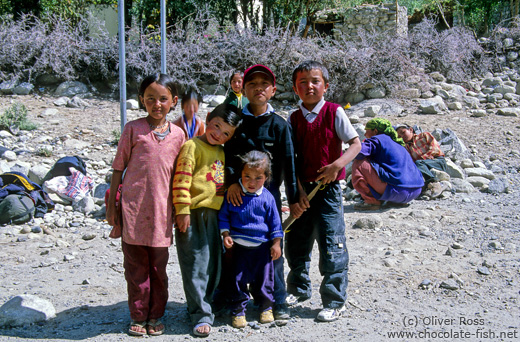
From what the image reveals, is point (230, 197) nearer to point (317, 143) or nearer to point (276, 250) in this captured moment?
point (276, 250)

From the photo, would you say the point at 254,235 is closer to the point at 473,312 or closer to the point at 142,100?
the point at 142,100

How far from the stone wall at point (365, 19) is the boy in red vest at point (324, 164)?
37.4 ft

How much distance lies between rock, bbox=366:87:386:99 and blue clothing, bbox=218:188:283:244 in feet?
26.1

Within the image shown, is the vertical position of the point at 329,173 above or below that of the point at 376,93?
below

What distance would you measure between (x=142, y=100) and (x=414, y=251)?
2750 millimetres

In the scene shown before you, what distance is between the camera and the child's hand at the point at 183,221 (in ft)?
8.88

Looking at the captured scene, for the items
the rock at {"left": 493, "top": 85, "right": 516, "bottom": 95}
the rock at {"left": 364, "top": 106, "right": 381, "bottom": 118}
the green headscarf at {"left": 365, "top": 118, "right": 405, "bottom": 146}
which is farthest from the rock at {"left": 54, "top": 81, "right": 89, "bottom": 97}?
the rock at {"left": 493, "top": 85, "right": 516, "bottom": 95}

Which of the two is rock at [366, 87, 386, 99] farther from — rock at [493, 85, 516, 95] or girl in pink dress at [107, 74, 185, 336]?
girl in pink dress at [107, 74, 185, 336]

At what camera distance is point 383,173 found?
5.52 meters

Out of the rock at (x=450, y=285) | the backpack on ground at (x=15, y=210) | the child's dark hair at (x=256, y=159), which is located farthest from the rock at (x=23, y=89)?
the rock at (x=450, y=285)

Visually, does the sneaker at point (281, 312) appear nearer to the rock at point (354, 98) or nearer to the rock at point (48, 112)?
the rock at point (48, 112)

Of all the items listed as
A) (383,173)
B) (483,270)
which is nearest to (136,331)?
(483,270)

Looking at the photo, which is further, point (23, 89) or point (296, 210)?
point (23, 89)

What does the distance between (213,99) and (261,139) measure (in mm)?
7375
